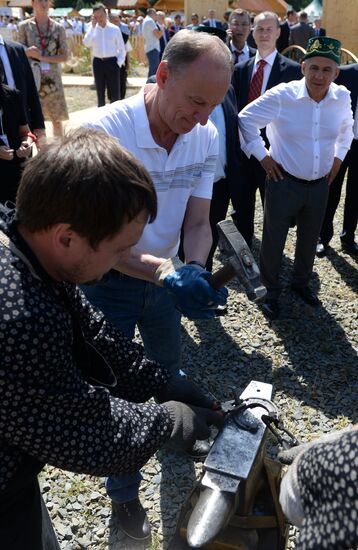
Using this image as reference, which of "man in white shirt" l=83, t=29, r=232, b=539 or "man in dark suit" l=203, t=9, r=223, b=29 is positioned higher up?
"man in dark suit" l=203, t=9, r=223, b=29

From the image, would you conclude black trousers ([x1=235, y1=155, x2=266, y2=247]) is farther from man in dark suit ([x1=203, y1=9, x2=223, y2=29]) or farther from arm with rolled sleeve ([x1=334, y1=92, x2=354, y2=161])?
man in dark suit ([x1=203, y1=9, x2=223, y2=29])

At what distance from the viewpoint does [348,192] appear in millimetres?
5367

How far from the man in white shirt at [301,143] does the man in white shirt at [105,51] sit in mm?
6938

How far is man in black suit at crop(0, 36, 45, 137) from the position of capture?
4258mm

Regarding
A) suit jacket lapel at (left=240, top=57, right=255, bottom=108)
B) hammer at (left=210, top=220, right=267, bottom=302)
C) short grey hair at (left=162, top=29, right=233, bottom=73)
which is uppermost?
short grey hair at (left=162, top=29, right=233, bottom=73)


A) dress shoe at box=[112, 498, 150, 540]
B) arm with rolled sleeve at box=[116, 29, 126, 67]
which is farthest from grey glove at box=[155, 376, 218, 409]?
arm with rolled sleeve at box=[116, 29, 126, 67]

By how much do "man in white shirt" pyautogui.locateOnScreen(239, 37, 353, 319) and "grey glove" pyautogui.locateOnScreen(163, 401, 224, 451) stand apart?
269 cm

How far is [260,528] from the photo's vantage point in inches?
76.6

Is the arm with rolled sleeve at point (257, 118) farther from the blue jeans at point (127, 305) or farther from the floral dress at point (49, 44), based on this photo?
the floral dress at point (49, 44)

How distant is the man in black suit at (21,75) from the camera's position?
4258 mm

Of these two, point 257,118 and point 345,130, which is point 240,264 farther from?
point 345,130

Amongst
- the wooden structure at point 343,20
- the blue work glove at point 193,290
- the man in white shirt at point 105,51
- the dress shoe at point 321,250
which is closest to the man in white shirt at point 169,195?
the blue work glove at point 193,290

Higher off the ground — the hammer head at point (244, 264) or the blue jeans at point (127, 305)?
the hammer head at point (244, 264)

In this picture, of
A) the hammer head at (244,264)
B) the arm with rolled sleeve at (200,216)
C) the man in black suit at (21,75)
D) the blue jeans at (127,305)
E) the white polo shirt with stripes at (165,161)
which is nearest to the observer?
the hammer head at (244,264)
